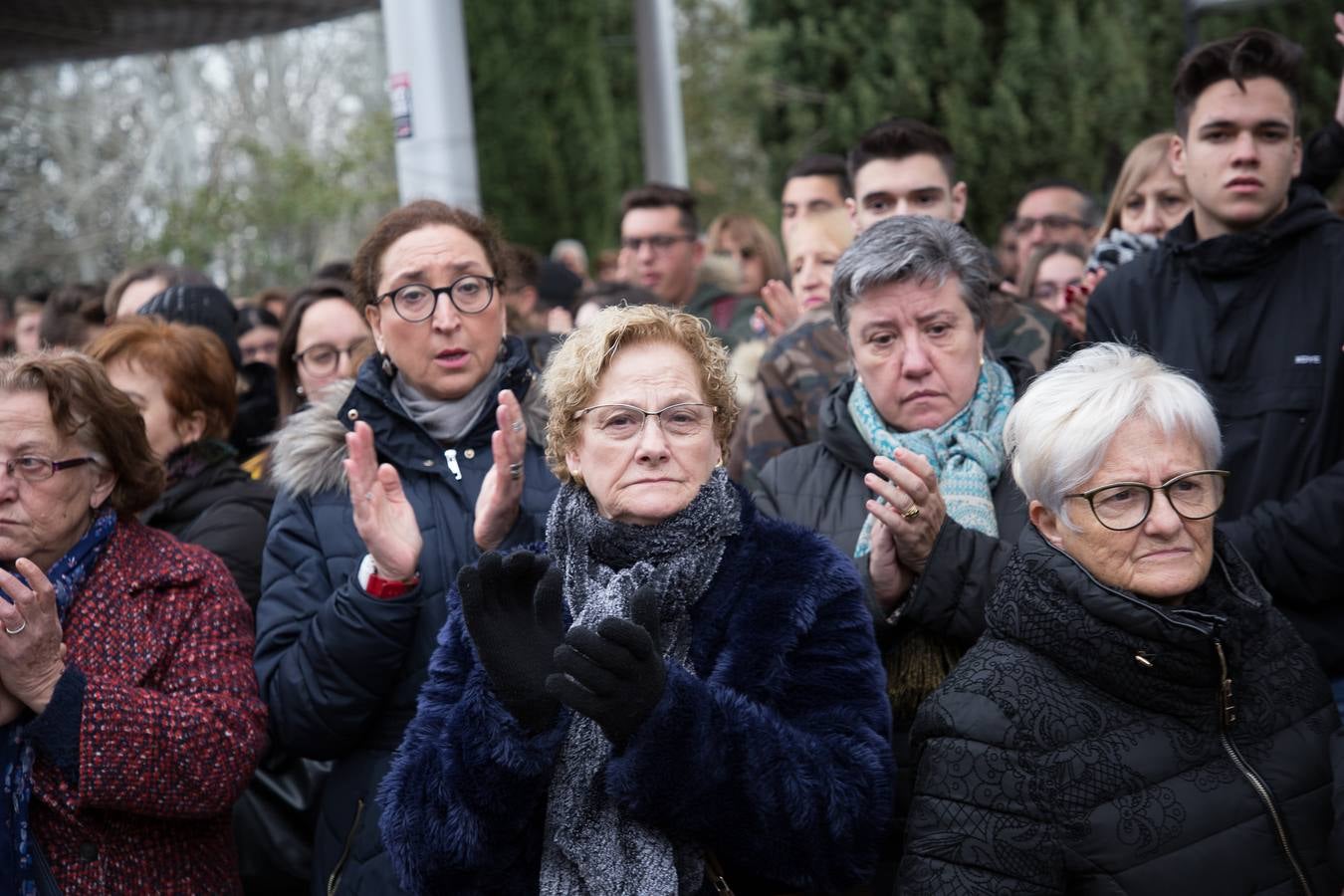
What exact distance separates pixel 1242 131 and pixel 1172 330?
0.64 m

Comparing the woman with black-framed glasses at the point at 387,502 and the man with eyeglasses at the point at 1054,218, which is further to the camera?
the man with eyeglasses at the point at 1054,218

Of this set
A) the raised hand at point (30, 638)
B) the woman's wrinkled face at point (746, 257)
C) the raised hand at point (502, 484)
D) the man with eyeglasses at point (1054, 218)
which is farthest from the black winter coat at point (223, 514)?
the woman's wrinkled face at point (746, 257)

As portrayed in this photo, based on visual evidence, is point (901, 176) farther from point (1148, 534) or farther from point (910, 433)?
point (1148, 534)

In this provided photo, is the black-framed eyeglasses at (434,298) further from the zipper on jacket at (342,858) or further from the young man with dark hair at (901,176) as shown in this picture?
the young man with dark hair at (901,176)

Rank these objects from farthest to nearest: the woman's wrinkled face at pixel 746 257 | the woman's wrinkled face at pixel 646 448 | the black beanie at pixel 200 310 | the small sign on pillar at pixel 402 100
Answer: the woman's wrinkled face at pixel 746 257, the small sign on pillar at pixel 402 100, the black beanie at pixel 200 310, the woman's wrinkled face at pixel 646 448

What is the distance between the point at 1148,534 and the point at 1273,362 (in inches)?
50.6

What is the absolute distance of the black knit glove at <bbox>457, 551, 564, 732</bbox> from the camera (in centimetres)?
274

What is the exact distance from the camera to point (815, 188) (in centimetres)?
659

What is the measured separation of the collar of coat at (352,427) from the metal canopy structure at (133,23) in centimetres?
786

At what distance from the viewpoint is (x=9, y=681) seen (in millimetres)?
3195

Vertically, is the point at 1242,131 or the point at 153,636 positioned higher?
the point at 1242,131

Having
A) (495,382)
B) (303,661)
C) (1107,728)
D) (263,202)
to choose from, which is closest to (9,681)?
(303,661)

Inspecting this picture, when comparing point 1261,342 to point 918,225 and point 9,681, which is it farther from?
point 9,681

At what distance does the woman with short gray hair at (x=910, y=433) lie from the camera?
344 cm
